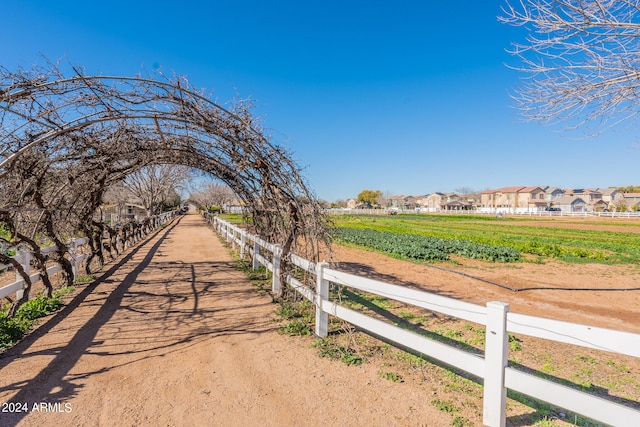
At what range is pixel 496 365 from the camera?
2725 mm

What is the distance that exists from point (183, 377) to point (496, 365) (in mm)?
3019

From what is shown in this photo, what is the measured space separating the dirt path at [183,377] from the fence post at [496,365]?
0.39 meters

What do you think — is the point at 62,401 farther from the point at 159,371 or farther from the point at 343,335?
the point at 343,335

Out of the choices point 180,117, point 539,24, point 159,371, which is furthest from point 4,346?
point 539,24

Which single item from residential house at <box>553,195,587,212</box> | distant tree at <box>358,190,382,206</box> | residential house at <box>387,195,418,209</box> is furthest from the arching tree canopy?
residential house at <box>387,195,418,209</box>

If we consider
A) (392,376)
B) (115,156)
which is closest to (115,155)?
(115,156)

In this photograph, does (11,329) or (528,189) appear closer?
(11,329)

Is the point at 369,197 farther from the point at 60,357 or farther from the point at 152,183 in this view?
the point at 60,357

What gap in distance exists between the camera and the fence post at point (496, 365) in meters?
2.70

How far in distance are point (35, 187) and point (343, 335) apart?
20.0 ft

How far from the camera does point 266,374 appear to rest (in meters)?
3.73

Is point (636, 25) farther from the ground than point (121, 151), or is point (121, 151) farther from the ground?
point (636, 25)

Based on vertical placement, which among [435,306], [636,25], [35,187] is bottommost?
[435,306]

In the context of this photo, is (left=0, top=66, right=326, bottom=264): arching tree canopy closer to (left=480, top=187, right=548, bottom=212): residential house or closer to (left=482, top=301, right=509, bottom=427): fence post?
(left=482, top=301, right=509, bottom=427): fence post
